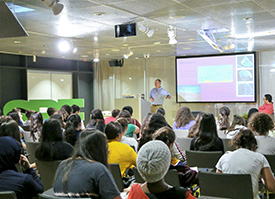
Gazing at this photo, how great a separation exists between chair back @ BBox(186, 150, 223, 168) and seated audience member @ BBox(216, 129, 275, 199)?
91cm

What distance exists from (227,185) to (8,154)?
6.29 feet

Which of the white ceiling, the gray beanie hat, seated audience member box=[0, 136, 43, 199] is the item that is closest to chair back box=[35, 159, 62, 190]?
seated audience member box=[0, 136, 43, 199]

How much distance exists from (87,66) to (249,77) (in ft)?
24.1

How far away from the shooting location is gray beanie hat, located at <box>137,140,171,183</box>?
6.30ft

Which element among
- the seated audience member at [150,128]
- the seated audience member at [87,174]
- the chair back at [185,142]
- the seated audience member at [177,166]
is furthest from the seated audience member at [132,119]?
the seated audience member at [87,174]

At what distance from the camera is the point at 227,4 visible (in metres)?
5.56

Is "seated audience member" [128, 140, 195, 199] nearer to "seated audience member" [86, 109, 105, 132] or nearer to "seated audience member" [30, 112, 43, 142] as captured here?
"seated audience member" [86, 109, 105, 132]

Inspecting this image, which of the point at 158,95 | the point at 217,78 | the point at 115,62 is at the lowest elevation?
the point at 158,95

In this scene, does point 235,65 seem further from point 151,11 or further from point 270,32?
point 151,11

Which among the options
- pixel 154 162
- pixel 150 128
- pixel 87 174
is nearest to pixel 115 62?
pixel 150 128

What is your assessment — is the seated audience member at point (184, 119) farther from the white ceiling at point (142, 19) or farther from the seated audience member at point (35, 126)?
the seated audience member at point (35, 126)

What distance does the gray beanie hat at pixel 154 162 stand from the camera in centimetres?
192

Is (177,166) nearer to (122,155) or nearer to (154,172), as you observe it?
(122,155)

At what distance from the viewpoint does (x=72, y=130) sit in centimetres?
486
